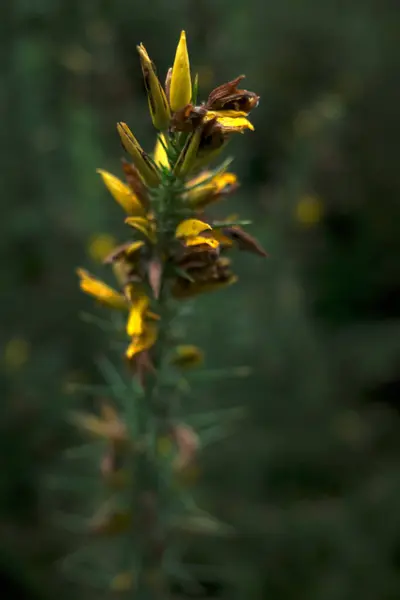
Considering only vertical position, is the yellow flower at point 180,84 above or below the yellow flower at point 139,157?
above

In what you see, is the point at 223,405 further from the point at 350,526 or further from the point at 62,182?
the point at 62,182

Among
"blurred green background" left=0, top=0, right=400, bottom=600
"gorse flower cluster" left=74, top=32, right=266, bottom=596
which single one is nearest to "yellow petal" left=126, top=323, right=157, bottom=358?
"gorse flower cluster" left=74, top=32, right=266, bottom=596

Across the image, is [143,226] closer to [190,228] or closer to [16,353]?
[190,228]

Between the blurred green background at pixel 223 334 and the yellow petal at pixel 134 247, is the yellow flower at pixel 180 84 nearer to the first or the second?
the yellow petal at pixel 134 247

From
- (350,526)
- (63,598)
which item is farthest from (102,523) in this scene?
(350,526)

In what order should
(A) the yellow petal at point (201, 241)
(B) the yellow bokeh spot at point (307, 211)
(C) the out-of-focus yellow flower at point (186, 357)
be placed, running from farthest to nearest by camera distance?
(B) the yellow bokeh spot at point (307, 211)
(C) the out-of-focus yellow flower at point (186, 357)
(A) the yellow petal at point (201, 241)

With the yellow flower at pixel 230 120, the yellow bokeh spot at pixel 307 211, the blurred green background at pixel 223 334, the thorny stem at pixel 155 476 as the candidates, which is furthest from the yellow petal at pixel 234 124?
the yellow bokeh spot at pixel 307 211
